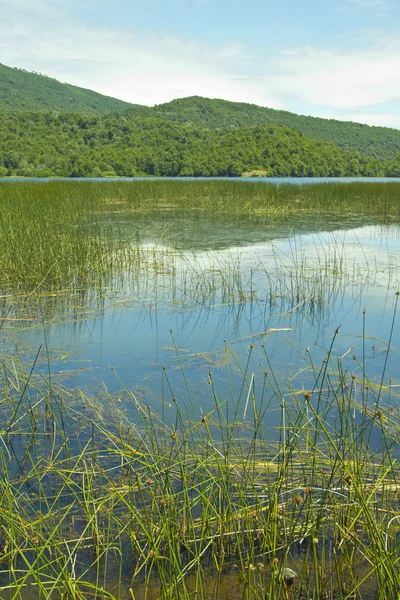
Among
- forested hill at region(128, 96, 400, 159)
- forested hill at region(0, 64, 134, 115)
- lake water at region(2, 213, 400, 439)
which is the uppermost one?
forested hill at region(0, 64, 134, 115)

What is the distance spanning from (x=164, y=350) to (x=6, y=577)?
87.1 inches

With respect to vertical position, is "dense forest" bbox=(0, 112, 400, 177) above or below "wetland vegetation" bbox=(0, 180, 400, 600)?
above

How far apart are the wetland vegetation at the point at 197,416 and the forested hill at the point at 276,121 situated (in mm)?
81811

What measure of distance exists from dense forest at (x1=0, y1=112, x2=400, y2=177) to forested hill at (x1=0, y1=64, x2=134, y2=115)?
→ 6017 centimetres

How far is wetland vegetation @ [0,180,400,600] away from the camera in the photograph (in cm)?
173

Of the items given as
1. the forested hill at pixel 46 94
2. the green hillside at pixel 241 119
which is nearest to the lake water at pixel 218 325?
the green hillside at pixel 241 119

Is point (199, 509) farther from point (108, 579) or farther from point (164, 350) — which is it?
point (164, 350)

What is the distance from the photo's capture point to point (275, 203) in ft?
48.3

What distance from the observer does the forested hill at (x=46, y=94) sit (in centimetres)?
12385

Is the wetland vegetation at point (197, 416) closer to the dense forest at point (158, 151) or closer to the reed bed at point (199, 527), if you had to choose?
the reed bed at point (199, 527)

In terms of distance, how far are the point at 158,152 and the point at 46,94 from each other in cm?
9494

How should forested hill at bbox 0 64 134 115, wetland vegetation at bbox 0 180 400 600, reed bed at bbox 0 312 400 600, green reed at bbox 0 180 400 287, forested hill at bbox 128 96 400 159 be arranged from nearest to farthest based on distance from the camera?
reed bed at bbox 0 312 400 600
wetland vegetation at bbox 0 180 400 600
green reed at bbox 0 180 400 287
forested hill at bbox 128 96 400 159
forested hill at bbox 0 64 134 115

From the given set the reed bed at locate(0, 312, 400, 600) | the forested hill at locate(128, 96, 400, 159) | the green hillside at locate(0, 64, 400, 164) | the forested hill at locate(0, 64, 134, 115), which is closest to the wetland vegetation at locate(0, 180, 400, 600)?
the reed bed at locate(0, 312, 400, 600)

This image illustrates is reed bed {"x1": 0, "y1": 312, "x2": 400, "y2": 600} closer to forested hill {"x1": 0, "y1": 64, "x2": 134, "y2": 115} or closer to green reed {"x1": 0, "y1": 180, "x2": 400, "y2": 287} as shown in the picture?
green reed {"x1": 0, "y1": 180, "x2": 400, "y2": 287}
